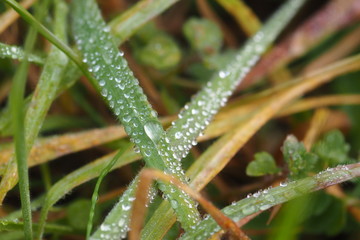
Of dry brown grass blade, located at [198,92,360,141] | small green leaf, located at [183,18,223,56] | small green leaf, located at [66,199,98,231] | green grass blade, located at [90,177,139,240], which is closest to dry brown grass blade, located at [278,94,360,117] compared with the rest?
dry brown grass blade, located at [198,92,360,141]

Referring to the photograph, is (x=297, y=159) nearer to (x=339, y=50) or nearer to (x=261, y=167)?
(x=261, y=167)

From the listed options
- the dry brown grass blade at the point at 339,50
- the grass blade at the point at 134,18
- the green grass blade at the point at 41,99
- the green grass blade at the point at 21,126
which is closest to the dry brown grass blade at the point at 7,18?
the green grass blade at the point at 41,99

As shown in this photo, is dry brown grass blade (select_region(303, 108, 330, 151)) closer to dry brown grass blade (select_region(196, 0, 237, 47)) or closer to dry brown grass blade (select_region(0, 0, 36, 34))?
dry brown grass blade (select_region(196, 0, 237, 47))

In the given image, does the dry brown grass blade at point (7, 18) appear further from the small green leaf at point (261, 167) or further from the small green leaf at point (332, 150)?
the small green leaf at point (332, 150)

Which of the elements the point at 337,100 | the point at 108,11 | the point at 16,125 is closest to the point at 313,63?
the point at 337,100

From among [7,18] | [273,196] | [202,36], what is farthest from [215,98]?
[7,18]
